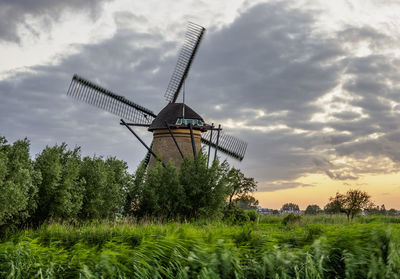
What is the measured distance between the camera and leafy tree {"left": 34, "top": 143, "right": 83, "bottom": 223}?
21656 millimetres

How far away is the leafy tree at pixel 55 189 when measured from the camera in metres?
21.7

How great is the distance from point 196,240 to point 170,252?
2.32 ft

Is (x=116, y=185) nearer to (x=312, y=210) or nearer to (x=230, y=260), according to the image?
(x=230, y=260)

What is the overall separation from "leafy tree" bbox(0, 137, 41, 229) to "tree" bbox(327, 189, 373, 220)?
3314 cm

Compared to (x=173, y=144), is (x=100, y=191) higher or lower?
lower

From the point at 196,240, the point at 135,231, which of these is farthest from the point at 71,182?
the point at 196,240

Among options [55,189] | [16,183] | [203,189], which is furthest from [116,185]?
[16,183]

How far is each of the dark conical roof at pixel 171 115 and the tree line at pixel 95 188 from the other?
3.72 m

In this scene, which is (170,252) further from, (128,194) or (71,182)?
(128,194)

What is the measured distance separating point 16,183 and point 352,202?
116ft

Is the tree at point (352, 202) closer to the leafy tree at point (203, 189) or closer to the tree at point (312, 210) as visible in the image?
the tree at point (312, 210)

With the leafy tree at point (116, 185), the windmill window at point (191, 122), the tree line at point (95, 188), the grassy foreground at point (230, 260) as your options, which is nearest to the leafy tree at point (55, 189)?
the tree line at point (95, 188)

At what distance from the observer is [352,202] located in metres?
43.7

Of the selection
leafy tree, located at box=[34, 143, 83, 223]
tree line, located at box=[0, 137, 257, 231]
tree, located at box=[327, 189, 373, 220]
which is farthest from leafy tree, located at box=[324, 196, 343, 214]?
leafy tree, located at box=[34, 143, 83, 223]
